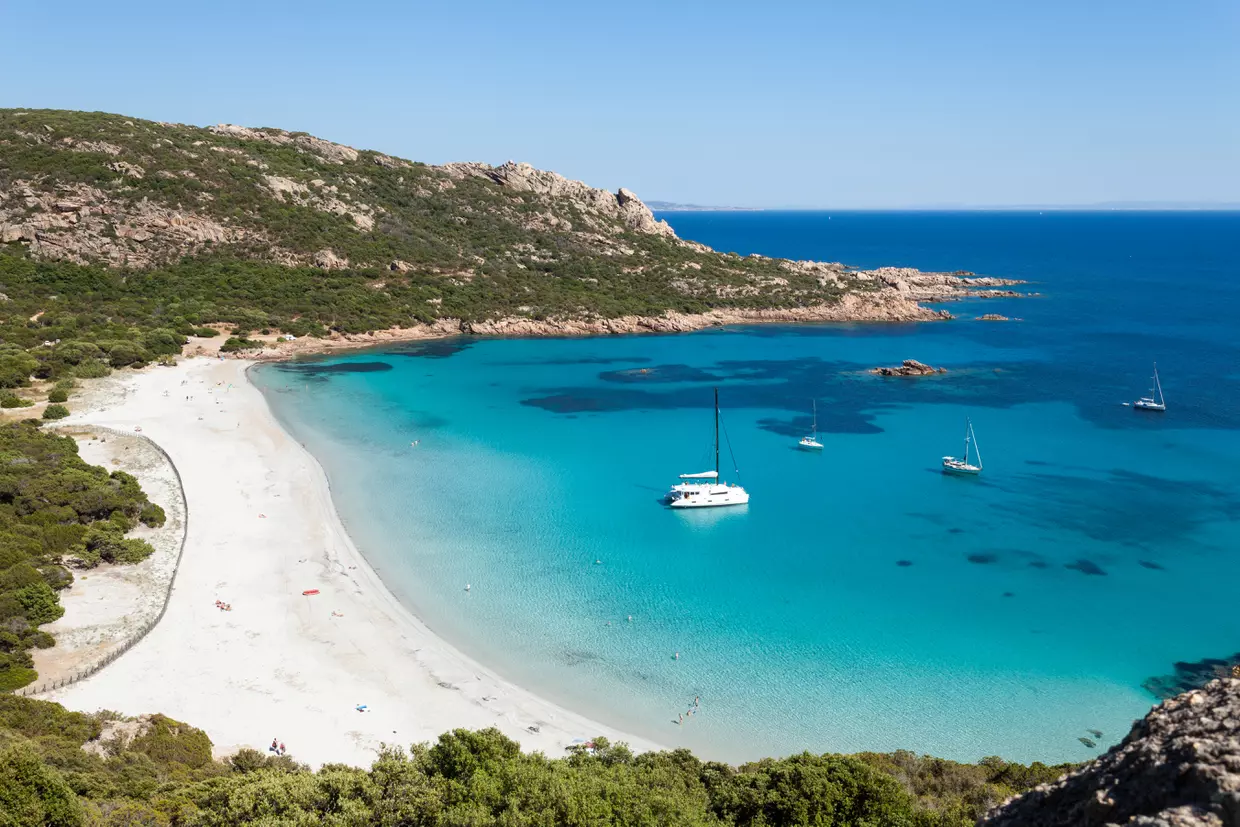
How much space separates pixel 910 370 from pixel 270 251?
65.1m

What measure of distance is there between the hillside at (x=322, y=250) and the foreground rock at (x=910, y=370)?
27.1 m

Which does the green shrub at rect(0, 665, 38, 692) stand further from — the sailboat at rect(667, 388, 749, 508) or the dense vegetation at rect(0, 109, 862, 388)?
the dense vegetation at rect(0, 109, 862, 388)

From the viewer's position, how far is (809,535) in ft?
118

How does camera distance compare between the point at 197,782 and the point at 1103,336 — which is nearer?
the point at 197,782

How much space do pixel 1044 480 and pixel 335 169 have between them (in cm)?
9202

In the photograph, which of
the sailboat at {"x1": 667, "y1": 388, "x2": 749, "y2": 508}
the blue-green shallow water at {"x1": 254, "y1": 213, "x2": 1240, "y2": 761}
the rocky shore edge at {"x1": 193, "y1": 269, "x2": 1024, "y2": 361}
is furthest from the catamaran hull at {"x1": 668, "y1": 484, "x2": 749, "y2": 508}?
the rocky shore edge at {"x1": 193, "y1": 269, "x2": 1024, "y2": 361}

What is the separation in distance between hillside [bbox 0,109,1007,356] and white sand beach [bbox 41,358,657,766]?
1540 inches

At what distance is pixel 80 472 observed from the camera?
33.6m

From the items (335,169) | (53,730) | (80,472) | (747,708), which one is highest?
(335,169)

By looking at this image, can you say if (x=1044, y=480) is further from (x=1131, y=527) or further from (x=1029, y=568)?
(x=1029, y=568)

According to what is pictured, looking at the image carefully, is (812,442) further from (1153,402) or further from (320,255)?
(320,255)

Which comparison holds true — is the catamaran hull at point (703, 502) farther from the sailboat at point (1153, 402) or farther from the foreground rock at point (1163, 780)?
the sailboat at point (1153, 402)

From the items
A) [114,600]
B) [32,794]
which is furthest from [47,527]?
[32,794]

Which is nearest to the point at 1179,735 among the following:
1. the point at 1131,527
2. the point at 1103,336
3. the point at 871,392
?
the point at 1131,527
